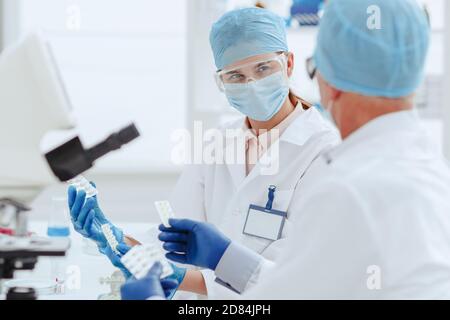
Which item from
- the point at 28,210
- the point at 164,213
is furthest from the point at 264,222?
the point at 28,210

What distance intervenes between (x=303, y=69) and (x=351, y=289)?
287 cm

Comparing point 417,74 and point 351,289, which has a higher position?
point 417,74

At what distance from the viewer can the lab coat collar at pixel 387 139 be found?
49.4 inches

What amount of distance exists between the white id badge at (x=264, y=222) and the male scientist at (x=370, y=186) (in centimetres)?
60

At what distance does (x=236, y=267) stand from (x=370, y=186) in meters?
0.56

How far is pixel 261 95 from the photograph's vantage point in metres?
2.03

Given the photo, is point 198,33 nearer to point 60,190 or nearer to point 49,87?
point 60,190

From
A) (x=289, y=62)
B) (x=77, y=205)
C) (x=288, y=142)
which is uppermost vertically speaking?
(x=289, y=62)

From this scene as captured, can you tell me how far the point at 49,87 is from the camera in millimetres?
1188

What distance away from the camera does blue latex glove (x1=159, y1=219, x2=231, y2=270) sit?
1644 mm

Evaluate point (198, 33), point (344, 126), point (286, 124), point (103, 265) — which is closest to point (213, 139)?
point (286, 124)

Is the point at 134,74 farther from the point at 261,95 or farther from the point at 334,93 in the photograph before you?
the point at 334,93

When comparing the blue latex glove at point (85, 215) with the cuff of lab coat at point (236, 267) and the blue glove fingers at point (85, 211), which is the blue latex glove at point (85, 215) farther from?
the cuff of lab coat at point (236, 267)

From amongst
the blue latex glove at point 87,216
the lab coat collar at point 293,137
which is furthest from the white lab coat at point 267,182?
the blue latex glove at point 87,216
